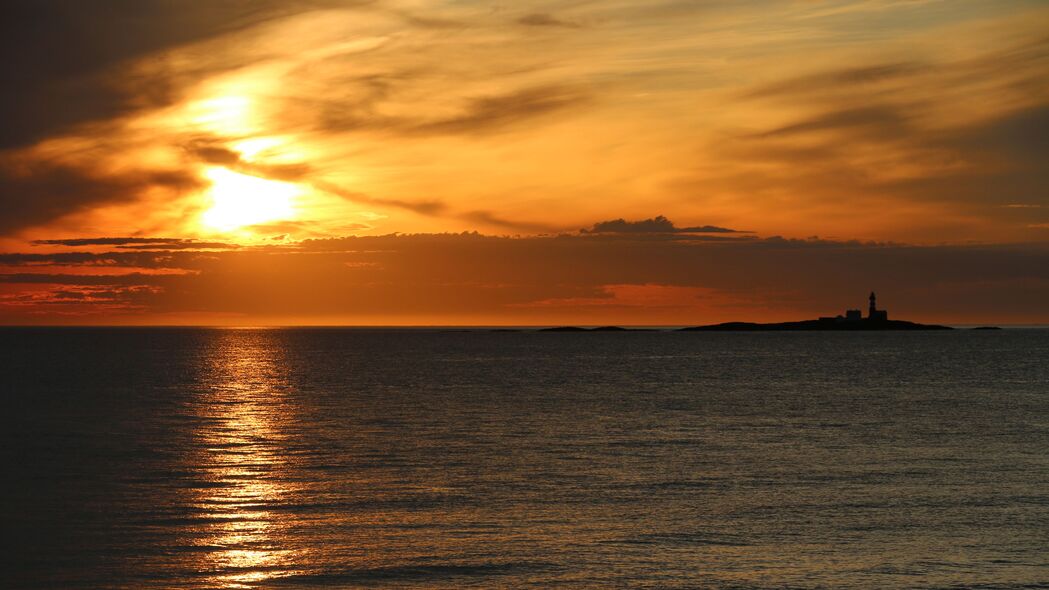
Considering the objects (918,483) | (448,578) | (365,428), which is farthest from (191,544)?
(365,428)

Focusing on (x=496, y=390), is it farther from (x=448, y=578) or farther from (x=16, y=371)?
(x=16, y=371)

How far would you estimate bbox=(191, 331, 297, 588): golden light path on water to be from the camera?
2617 cm

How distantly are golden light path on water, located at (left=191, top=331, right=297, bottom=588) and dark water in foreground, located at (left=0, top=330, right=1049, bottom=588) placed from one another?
147 mm

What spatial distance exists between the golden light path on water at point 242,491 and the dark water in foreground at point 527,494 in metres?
0.15

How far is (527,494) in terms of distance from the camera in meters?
36.1

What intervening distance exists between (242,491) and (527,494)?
10.9 metres

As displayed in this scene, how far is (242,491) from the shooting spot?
3781cm

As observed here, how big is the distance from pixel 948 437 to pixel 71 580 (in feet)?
151

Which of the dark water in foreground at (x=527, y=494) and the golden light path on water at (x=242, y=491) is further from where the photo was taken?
the golden light path on water at (x=242, y=491)

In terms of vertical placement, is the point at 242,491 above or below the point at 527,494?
below

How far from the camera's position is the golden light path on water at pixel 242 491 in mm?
26172

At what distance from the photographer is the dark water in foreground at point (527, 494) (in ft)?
85.4

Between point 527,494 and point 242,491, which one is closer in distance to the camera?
point 527,494

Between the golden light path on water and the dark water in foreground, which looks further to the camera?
the golden light path on water
